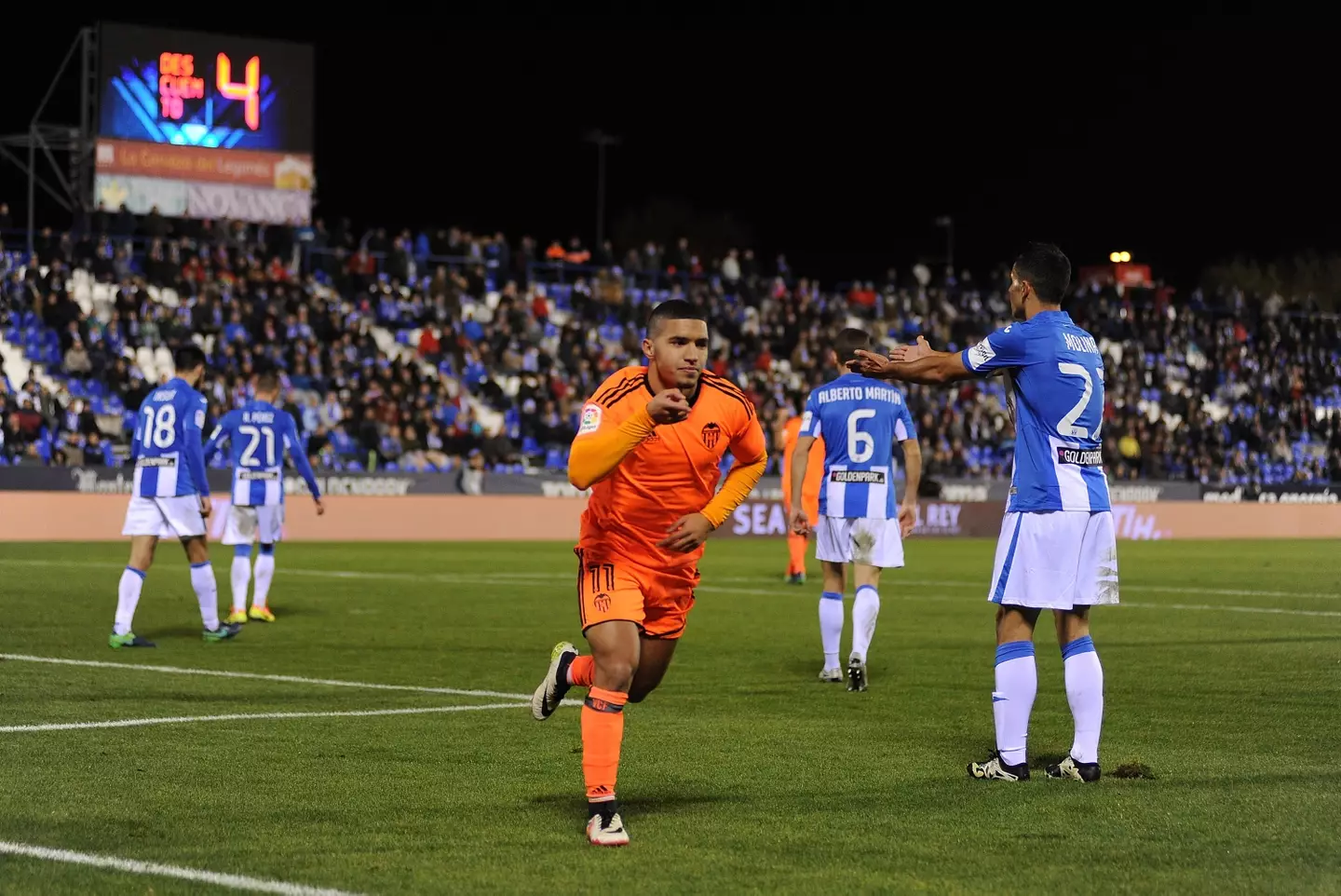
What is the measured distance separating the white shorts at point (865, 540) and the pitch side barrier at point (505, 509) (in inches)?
736

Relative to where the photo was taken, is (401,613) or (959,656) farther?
(401,613)

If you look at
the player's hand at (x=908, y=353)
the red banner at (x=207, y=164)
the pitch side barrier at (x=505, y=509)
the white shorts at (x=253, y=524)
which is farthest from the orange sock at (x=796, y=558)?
the red banner at (x=207, y=164)

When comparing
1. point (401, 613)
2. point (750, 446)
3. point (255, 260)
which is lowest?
point (401, 613)

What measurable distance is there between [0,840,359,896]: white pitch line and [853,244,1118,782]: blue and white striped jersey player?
11.7ft

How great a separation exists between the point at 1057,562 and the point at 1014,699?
66cm

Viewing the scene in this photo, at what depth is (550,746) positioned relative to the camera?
8.99 metres

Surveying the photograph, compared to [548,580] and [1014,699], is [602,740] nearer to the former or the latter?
[1014,699]

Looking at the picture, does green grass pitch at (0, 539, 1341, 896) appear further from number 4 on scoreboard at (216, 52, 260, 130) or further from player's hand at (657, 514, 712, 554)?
number 4 on scoreboard at (216, 52, 260, 130)

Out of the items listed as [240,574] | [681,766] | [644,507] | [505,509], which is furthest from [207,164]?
[644,507]

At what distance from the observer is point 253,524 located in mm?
17281

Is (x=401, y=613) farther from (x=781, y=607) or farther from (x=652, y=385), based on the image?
(x=652, y=385)

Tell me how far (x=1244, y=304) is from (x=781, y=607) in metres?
41.1

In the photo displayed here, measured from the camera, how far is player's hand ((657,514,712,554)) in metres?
6.83

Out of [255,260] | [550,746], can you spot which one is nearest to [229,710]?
[550,746]
